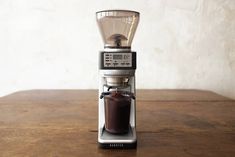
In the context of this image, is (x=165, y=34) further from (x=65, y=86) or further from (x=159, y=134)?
(x=159, y=134)

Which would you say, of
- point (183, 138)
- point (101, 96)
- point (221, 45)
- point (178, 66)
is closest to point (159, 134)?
point (183, 138)

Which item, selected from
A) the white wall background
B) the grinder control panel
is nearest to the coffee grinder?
the grinder control panel

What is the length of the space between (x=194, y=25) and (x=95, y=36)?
1.69 feet

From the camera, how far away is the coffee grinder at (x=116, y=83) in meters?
0.59

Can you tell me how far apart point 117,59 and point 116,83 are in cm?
6

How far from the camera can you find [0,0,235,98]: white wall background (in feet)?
4.42

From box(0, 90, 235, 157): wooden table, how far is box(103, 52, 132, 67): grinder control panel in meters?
0.19

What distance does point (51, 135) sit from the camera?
2.20 ft

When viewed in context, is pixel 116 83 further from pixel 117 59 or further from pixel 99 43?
pixel 99 43

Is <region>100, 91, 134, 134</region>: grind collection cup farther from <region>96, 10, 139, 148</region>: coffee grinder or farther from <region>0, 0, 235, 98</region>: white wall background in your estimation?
<region>0, 0, 235, 98</region>: white wall background

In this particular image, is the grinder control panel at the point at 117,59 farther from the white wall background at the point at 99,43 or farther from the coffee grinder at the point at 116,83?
the white wall background at the point at 99,43

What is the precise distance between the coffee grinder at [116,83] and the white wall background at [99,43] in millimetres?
659

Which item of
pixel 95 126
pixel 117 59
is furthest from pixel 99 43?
pixel 117 59

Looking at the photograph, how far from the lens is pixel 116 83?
0.60 metres
